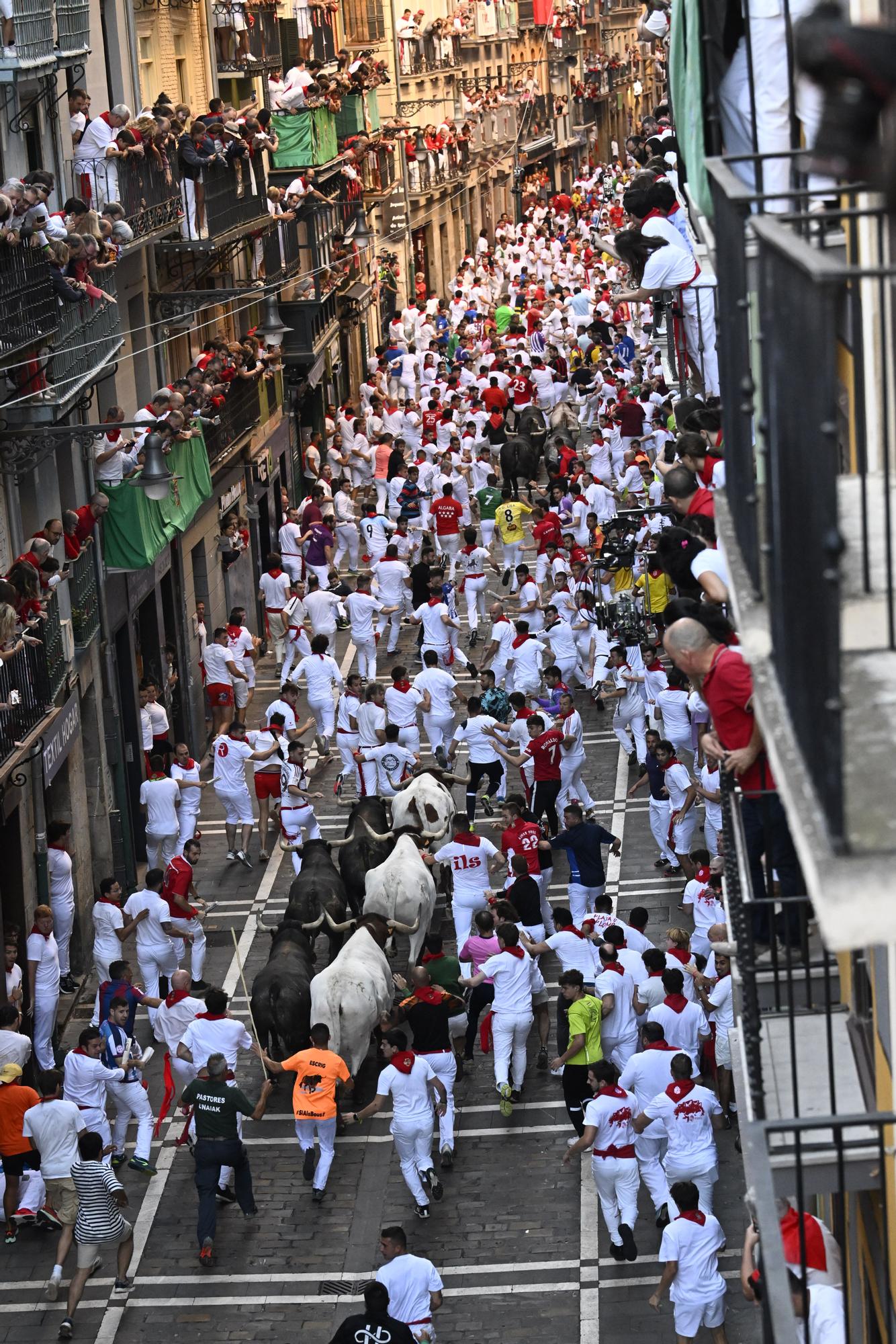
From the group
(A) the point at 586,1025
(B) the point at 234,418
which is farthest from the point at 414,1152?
(B) the point at 234,418

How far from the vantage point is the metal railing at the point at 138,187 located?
25.6 m

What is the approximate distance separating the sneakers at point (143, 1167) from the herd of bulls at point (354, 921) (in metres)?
1.54

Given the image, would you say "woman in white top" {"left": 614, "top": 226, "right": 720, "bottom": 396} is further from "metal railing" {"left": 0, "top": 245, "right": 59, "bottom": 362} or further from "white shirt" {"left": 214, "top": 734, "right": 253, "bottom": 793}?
"white shirt" {"left": 214, "top": 734, "right": 253, "bottom": 793}

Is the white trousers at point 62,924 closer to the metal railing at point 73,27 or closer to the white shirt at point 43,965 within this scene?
the white shirt at point 43,965

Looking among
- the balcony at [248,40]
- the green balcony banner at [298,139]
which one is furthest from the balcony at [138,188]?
the green balcony banner at [298,139]

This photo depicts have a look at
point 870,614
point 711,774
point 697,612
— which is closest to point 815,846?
point 870,614

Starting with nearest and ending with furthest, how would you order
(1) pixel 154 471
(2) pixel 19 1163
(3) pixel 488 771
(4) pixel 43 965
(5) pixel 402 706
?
1. (2) pixel 19 1163
2. (4) pixel 43 965
3. (1) pixel 154 471
4. (3) pixel 488 771
5. (5) pixel 402 706

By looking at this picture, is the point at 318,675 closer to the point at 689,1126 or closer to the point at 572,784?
the point at 572,784

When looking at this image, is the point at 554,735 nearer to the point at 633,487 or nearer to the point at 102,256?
the point at 102,256

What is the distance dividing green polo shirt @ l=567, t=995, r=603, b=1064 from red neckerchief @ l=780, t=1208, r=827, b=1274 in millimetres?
6373

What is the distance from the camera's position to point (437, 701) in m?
25.5

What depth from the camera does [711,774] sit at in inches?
786

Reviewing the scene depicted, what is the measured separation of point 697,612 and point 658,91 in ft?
424

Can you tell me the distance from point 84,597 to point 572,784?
5701 mm
